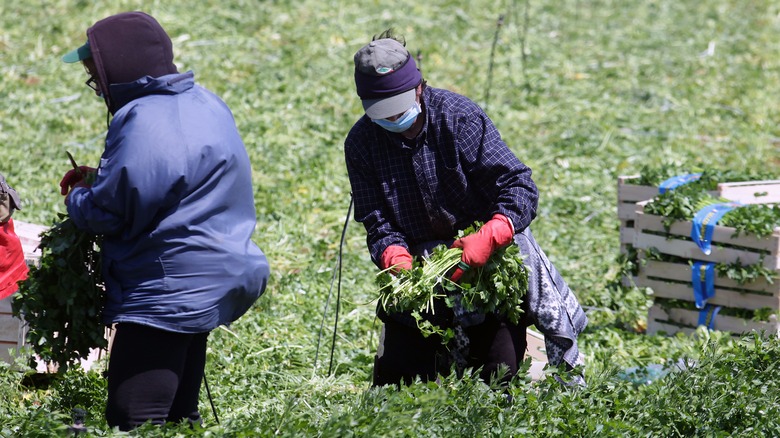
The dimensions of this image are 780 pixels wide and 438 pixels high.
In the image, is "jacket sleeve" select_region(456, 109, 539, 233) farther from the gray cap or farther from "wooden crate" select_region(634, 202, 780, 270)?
"wooden crate" select_region(634, 202, 780, 270)

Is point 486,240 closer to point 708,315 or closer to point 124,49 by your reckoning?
point 124,49

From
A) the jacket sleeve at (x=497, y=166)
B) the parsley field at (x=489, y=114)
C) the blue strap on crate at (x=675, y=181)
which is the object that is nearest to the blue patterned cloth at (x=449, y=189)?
the jacket sleeve at (x=497, y=166)

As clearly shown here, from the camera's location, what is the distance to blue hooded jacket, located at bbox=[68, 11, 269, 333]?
10.5 feet

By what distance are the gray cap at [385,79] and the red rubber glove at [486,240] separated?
1.88 feet

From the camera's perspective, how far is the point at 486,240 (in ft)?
12.3

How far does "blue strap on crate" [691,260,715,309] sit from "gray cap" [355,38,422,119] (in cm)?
300

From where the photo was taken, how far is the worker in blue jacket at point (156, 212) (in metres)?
3.20

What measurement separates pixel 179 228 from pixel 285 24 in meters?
8.90

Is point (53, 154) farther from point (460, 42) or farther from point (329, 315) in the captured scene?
point (460, 42)

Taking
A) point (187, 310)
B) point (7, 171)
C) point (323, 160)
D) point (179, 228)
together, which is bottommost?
point (323, 160)

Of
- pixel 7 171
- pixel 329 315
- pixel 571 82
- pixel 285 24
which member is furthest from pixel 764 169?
pixel 7 171

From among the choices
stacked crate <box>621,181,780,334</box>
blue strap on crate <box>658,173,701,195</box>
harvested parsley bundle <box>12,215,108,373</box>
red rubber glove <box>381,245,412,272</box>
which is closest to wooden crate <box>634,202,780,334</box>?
stacked crate <box>621,181,780,334</box>

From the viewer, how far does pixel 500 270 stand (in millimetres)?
3834

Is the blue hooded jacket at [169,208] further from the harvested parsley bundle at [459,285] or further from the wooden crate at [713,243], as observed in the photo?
the wooden crate at [713,243]
